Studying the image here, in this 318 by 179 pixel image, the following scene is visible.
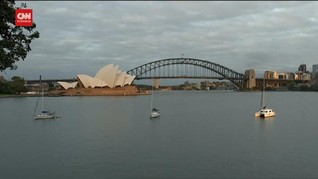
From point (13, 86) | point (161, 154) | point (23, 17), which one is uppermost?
point (23, 17)

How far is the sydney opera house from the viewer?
378 feet

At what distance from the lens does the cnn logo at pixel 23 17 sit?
24.7ft

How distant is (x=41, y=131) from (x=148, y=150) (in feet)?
46.1

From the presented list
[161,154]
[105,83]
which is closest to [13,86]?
[105,83]

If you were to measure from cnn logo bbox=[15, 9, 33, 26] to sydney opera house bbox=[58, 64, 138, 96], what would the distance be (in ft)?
345

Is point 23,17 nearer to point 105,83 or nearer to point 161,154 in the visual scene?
point 161,154

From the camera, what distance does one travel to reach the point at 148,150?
20.2m

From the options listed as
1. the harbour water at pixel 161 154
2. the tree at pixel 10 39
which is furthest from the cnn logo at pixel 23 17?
the harbour water at pixel 161 154

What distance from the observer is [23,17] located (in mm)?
7535

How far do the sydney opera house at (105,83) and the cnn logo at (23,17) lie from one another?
105 metres

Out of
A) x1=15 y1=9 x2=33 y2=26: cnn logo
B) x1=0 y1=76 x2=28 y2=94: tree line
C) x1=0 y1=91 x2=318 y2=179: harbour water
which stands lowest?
x1=0 y1=91 x2=318 y2=179: harbour water

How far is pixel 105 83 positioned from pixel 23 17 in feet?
360

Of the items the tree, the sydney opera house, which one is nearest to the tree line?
the sydney opera house

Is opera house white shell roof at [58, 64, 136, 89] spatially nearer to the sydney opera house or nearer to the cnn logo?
the sydney opera house
